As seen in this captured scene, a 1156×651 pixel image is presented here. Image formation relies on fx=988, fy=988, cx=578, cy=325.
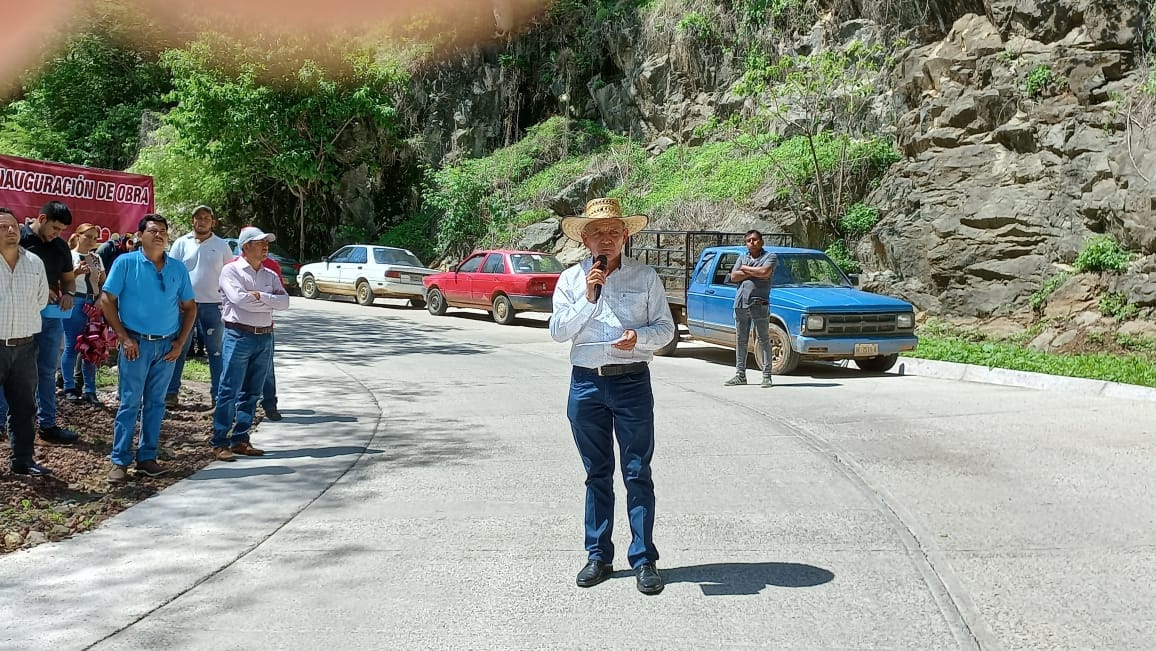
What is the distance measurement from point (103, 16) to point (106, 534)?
44606mm

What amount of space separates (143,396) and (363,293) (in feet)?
63.6

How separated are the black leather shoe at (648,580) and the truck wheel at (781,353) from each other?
29.3 feet

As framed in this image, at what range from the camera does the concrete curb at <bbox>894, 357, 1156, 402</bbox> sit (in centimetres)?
1134

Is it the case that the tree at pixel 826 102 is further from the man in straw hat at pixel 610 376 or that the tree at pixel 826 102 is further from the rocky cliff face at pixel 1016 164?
the man in straw hat at pixel 610 376

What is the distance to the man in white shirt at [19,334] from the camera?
6727 millimetres

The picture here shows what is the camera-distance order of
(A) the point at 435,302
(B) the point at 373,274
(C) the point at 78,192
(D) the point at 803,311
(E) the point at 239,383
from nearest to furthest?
1. (E) the point at 239,383
2. (D) the point at 803,311
3. (C) the point at 78,192
4. (A) the point at 435,302
5. (B) the point at 373,274

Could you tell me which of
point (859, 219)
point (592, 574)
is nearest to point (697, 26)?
point (859, 219)

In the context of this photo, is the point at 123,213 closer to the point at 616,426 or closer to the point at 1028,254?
the point at 616,426

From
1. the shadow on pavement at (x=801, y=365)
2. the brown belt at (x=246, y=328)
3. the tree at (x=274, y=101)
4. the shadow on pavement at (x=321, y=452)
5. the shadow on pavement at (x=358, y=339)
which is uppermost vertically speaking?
the tree at (x=274, y=101)

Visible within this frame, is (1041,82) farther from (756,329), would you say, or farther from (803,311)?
(756,329)

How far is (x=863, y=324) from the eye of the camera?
13.7m

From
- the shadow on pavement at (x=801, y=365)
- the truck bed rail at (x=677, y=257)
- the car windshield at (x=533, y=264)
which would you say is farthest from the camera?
the car windshield at (x=533, y=264)

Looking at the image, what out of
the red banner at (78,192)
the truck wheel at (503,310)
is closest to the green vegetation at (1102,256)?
the truck wheel at (503,310)

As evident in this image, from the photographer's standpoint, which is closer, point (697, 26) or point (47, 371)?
point (47, 371)
